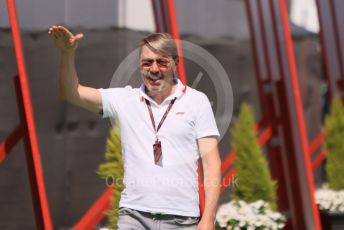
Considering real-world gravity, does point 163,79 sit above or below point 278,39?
below

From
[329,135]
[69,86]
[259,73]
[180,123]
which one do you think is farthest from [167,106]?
[329,135]

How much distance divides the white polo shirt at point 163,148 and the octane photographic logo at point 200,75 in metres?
0.31

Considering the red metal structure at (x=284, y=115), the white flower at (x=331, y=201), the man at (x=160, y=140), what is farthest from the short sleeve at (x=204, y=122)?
the red metal structure at (x=284, y=115)

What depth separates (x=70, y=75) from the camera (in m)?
3.91

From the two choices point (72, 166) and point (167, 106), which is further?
point (72, 166)

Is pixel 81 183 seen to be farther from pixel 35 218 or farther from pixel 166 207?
pixel 166 207

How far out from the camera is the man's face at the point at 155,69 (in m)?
3.98

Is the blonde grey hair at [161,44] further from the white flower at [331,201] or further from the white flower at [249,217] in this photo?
the white flower at [331,201]

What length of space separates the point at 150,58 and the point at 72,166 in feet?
10.6

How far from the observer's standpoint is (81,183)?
7172 mm

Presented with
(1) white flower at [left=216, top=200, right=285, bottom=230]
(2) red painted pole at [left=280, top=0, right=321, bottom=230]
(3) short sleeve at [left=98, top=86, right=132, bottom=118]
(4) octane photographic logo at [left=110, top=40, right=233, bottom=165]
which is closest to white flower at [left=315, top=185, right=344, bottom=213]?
(2) red painted pole at [left=280, top=0, right=321, bottom=230]

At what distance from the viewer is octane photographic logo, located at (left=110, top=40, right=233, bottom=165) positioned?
175 inches

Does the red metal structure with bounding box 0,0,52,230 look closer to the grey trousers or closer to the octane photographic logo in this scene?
the octane photographic logo

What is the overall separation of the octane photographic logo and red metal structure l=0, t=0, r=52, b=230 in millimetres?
1016
